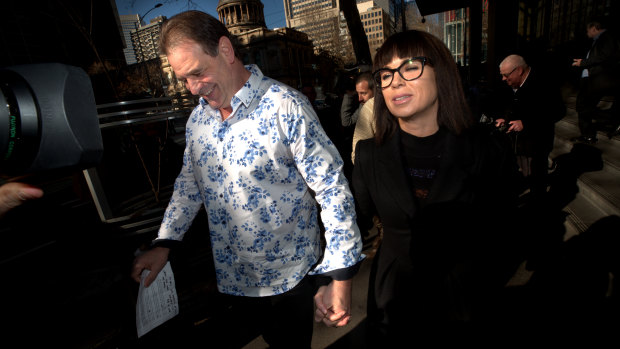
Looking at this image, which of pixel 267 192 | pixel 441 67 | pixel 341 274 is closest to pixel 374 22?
pixel 441 67

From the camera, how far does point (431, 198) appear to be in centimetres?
157

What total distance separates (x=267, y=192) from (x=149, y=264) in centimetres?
60

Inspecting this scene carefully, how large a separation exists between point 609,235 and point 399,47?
329 cm

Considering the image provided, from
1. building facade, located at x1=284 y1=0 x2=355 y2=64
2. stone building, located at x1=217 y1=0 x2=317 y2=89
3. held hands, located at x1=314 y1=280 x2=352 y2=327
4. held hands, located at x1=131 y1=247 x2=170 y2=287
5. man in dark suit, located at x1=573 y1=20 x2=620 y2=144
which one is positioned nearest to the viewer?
held hands, located at x1=314 y1=280 x2=352 y2=327

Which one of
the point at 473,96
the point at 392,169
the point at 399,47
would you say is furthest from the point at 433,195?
the point at 473,96

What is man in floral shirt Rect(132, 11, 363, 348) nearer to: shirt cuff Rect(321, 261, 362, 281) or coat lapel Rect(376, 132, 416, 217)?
shirt cuff Rect(321, 261, 362, 281)

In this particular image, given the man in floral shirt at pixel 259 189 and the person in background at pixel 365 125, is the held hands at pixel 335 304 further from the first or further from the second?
the person in background at pixel 365 125

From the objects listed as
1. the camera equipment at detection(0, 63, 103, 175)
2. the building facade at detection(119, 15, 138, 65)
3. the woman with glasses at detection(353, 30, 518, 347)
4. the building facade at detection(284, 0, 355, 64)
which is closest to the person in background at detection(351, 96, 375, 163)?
the woman with glasses at detection(353, 30, 518, 347)

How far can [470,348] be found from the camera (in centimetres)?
159

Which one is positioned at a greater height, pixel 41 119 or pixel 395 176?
pixel 41 119

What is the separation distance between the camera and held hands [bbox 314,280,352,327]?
1129 millimetres

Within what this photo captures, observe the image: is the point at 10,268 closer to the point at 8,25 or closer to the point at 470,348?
the point at 470,348

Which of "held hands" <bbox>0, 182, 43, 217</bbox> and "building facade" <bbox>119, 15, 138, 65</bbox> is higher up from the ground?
"building facade" <bbox>119, 15, 138, 65</bbox>

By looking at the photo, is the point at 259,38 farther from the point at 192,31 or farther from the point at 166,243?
the point at 166,243
